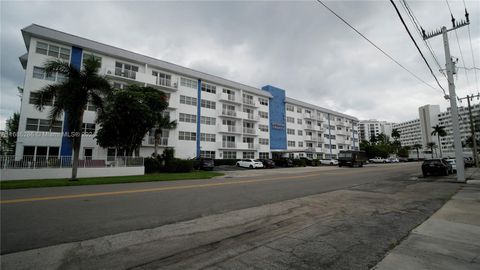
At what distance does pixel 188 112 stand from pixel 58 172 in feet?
67.4

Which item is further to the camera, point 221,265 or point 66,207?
point 66,207

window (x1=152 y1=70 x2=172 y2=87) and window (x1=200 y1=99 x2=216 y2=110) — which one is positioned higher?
window (x1=152 y1=70 x2=172 y2=87)

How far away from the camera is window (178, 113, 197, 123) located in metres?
35.2

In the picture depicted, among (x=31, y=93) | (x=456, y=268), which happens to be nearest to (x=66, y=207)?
(x=456, y=268)

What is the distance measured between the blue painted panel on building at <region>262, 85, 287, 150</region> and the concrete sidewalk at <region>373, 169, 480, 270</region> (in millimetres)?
42803

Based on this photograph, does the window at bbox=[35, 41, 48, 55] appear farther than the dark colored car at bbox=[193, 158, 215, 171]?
No

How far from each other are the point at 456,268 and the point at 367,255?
112 cm

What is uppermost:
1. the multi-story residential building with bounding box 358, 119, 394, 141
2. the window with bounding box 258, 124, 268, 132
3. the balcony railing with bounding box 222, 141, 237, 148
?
the multi-story residential building with bounding box 358, 119, 394, 141

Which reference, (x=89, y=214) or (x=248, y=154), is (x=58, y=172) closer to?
(x=89, y=214)

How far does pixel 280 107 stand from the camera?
52.9 metres

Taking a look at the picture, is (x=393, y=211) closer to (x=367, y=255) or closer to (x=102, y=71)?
(x=367, y=255)

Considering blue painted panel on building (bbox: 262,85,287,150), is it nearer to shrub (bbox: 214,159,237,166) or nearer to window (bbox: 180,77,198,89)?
shrub (bbox: 214,159,237,166)

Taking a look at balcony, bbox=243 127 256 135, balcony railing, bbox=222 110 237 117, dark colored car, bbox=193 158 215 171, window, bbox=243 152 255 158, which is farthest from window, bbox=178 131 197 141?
window, bbox=243 152 255 158

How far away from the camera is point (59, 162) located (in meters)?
18.0
